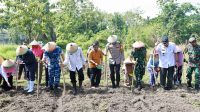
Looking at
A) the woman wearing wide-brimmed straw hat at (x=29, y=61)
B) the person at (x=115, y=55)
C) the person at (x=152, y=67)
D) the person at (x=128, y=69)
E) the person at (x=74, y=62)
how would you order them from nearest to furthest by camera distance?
the woman wearing wide-brimmed straw hat at (x=29, y=61) → the person at (x=74, y=62) → the person at (x=152, y=67) → the person at (x=115, y=55) → the person at (x=128, y=69)

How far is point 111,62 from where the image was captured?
37.4 ft

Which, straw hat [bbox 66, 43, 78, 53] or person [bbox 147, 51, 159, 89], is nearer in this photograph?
straw hat [bbox 66, 43, 78, 53]

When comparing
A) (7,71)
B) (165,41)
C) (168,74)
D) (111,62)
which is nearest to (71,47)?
(111,62)

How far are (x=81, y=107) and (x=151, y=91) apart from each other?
8.71 feet

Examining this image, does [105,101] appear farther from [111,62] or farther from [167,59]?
[167,59]

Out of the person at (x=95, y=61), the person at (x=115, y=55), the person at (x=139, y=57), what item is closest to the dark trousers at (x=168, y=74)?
the person at (x=139, y=57)

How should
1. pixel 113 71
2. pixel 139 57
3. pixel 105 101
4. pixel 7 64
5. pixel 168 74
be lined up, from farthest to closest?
pixel 113 71 < pixel 7 64 < pixel 139 57 < pixel 168 74 < pixel 105 101

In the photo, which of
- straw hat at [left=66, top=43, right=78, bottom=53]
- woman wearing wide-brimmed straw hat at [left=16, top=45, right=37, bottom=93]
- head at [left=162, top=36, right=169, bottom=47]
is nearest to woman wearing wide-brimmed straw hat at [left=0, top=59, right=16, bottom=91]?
woman wearing wide-brimmed straw hat at [left=16, top=45, right=37, bottom=93]

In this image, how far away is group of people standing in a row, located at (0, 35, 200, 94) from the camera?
35.2ft

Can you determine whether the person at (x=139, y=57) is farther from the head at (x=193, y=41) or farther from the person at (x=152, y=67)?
the head at (x=193, y=41)

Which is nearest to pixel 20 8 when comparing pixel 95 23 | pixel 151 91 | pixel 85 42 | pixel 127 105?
pixel 85 42

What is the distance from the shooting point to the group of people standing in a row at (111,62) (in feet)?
35.2

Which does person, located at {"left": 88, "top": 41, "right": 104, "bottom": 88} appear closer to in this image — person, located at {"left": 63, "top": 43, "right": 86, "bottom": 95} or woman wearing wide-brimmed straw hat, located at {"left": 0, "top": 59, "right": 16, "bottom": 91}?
person, located at {"left": 63, "top": 43, "right": 86, "bottom": 95}

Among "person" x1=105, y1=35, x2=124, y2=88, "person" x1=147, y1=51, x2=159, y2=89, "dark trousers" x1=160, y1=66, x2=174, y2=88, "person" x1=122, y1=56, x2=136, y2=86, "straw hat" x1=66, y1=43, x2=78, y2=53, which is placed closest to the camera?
"straw hat" x1=66, y1=43, x2=78, y2=53
